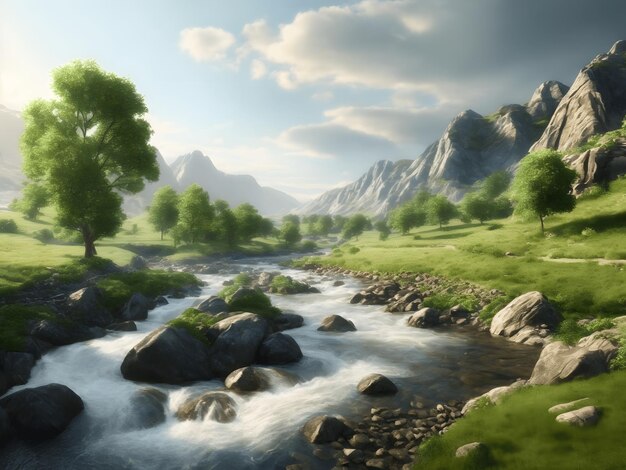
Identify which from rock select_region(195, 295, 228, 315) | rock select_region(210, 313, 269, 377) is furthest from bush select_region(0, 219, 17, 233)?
rock select_region(210, 313, 269, 377)

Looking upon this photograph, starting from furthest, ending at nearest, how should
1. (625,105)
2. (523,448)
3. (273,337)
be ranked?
(625,105) < (273,337) < (523,448)

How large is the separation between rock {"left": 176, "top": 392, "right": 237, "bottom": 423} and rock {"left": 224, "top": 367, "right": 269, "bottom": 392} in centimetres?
123

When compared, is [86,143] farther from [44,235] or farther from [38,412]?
[44,235]

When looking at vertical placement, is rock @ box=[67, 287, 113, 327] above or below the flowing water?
above

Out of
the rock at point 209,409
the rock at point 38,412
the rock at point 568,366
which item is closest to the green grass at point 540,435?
the rock at point 568,366

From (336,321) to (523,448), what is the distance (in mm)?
17891

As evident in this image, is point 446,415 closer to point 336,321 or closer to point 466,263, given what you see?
point 336,321

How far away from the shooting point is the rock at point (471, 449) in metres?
10.5

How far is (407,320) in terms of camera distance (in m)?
29.4

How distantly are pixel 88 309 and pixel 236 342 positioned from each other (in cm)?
1253

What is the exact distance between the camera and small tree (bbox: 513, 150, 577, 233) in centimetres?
5075

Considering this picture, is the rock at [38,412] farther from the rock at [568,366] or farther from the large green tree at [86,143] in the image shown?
the large green tree at [86,143]

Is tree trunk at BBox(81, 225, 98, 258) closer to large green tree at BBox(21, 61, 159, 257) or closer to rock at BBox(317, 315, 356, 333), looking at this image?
large green tree at BBox(21, 61, 159, 257)

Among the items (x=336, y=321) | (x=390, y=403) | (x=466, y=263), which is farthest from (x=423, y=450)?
(x=466, y=263)
